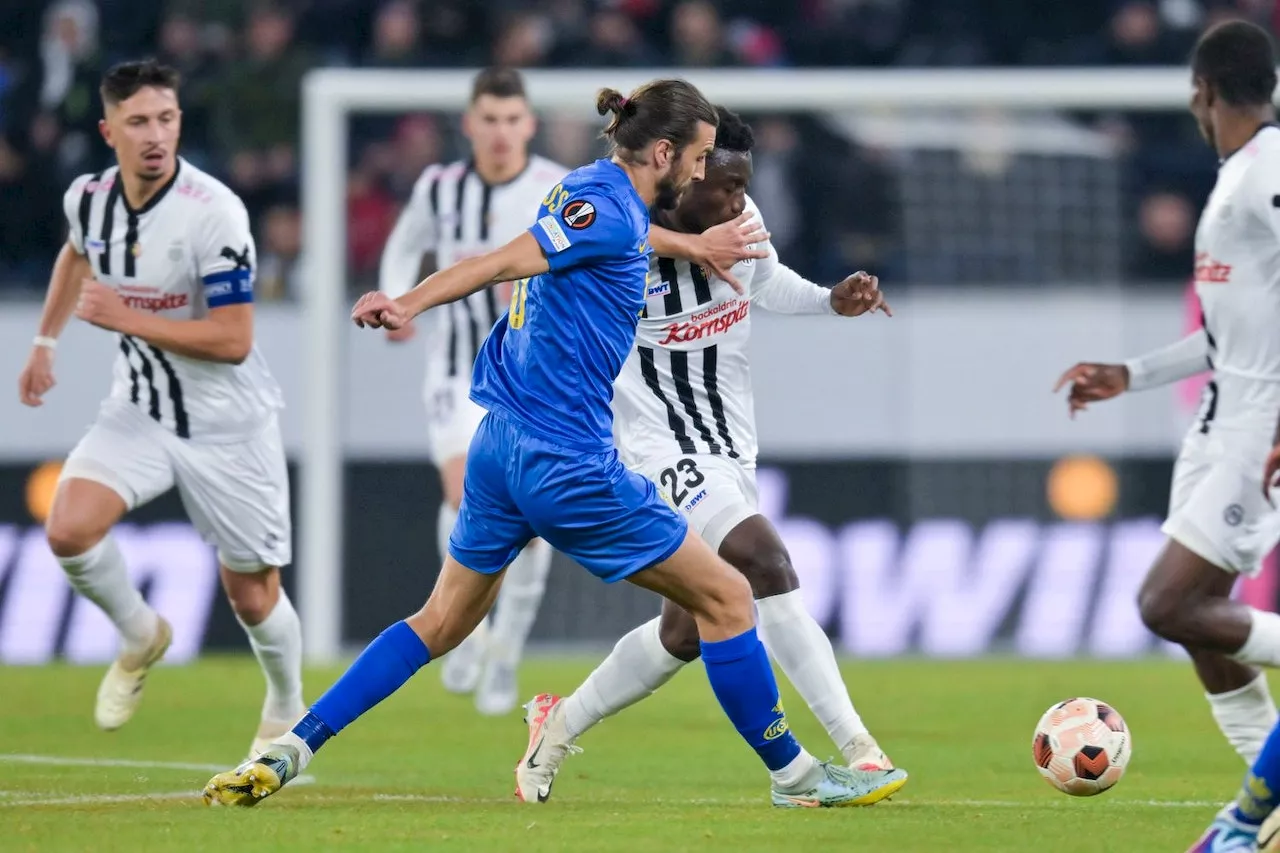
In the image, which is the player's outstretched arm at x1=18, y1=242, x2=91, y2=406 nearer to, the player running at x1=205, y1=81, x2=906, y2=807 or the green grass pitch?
the green grass pitch

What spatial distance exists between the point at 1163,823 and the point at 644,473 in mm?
1966

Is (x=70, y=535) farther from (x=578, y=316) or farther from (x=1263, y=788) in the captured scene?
(x=1263, y=788)

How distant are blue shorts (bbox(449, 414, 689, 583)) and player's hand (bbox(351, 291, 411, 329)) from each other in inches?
28.4

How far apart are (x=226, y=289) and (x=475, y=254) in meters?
2.54

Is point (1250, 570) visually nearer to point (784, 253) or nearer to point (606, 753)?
point (606, 753)

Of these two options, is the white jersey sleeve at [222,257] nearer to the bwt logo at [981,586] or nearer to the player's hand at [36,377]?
the player's hand at [36,377]

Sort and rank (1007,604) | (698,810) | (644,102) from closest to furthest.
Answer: (644,102) < (698,810) < (1007,604)

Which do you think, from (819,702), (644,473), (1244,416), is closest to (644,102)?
(644,473)

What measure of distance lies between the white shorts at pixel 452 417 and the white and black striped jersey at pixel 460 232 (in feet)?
0.16

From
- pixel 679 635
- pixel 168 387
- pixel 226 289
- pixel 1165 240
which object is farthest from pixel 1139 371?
pixel 1165 240

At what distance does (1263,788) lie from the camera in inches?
192

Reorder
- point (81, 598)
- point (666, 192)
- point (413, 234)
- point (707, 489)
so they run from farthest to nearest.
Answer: point (81, 598) → point (413, 234) → point (707, 489) → point (666, 192)

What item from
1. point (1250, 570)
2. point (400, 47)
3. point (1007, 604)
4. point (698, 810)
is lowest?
point (1007, 604)

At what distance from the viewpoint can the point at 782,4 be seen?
16484 millimetres
